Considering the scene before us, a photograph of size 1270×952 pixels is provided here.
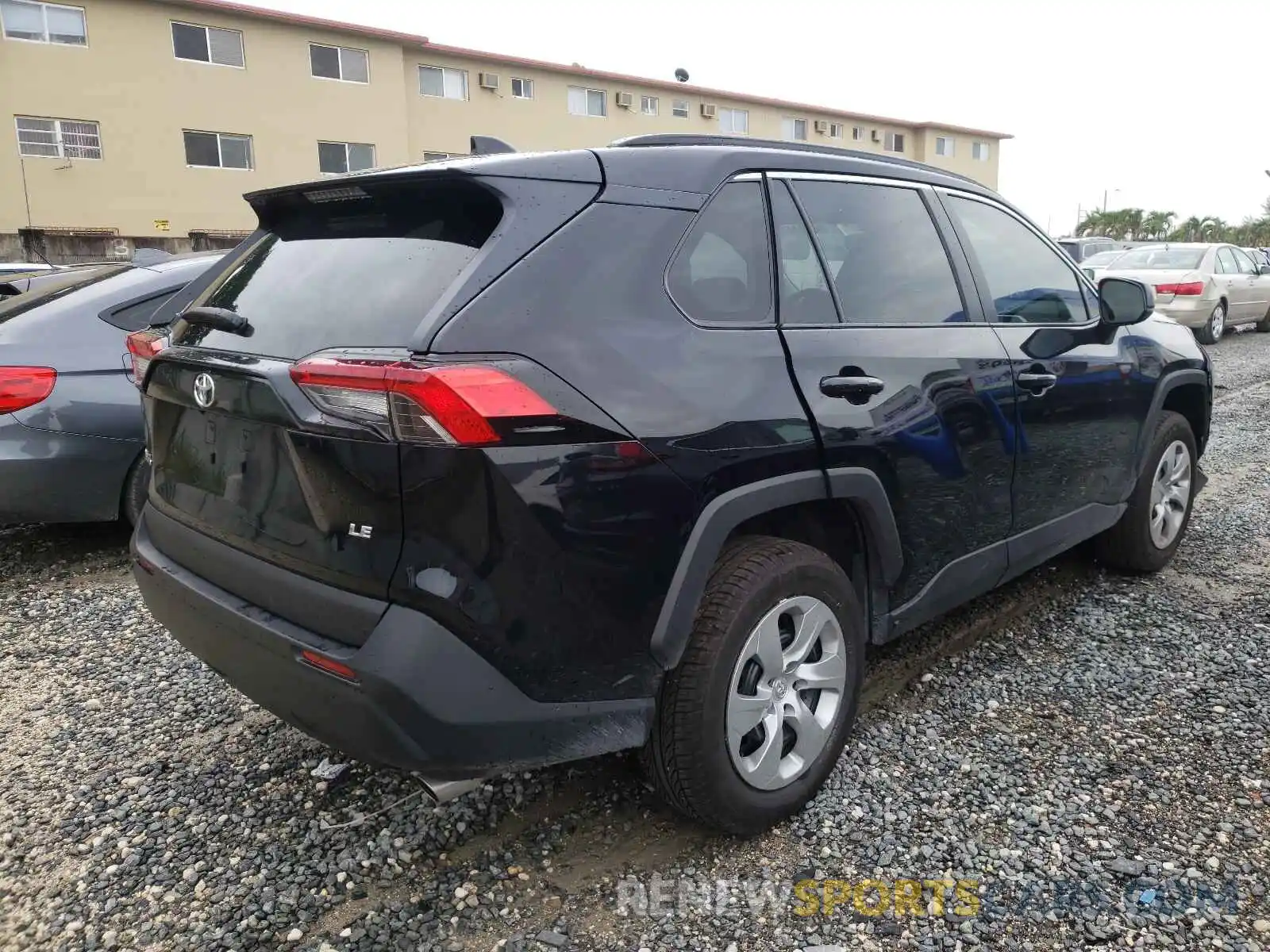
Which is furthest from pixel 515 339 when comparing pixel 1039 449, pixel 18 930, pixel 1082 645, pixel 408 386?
pixel 1082 645

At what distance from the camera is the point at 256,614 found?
211cm

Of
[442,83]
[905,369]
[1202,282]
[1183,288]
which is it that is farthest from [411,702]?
[442,83]

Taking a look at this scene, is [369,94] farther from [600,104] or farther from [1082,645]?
[1082,645]

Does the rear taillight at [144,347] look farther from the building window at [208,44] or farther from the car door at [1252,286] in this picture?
the building window at [208,44]

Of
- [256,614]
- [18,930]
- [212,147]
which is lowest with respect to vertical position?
[18,930]

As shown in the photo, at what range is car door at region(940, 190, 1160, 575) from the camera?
3.21m

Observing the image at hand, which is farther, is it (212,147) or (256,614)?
(212,147)

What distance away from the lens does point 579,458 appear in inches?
75.2

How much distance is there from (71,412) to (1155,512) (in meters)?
5.16

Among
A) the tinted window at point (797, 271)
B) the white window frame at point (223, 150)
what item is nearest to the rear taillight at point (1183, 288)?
the tinted window at point (797, 271)

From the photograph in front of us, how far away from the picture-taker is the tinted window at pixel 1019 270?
3262 millimetres

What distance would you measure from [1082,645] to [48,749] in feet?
12.5

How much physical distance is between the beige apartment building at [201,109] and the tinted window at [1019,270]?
1732cm

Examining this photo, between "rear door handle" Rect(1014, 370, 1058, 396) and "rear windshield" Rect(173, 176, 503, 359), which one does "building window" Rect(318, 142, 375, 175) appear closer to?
"rear windshield" Rect(173, 176, 503, 359)
